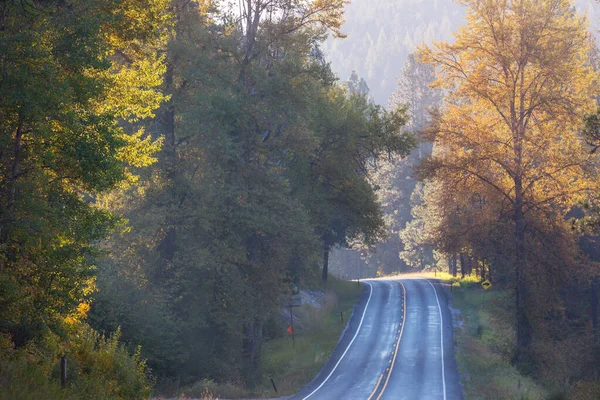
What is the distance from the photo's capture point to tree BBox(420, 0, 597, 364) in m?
27.8

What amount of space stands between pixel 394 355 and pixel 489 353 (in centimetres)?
479

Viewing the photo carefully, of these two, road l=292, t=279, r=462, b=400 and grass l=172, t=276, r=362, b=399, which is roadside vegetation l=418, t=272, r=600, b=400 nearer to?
road l=292, t=279, r=462, b=400

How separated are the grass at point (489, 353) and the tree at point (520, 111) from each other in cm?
183

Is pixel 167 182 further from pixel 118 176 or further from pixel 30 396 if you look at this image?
pixel 30 396

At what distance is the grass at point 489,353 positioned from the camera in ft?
81.9

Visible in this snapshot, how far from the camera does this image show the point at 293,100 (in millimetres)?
27984

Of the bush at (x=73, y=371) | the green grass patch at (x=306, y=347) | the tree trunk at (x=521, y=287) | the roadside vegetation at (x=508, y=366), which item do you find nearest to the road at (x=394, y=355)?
the green grass patch at (x=306, y=347)

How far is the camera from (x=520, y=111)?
29.1 metres

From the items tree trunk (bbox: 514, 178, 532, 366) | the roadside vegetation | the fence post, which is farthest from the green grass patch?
the fence post

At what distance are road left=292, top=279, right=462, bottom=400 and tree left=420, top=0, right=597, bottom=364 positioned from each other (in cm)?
492

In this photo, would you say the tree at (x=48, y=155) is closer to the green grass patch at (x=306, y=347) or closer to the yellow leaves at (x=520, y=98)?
the green grass patch at (x=306, y=347)

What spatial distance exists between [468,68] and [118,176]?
70.7 ft

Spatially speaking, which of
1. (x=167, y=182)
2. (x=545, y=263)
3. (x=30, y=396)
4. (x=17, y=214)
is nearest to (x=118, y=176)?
(x=17, y=214)

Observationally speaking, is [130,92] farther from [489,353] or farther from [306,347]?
[489,353]
